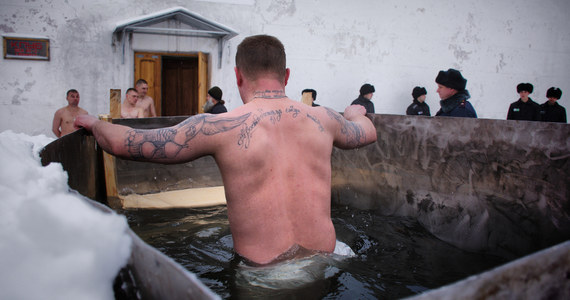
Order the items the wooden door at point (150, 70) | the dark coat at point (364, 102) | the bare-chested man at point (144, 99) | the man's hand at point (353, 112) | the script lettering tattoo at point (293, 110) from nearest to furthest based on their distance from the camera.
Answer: the script lettering tattoo at point (293, 110)
the man's hand at point (353, 112)
the bare-chested man at point (144, 99)
the wooden door at point (150, 70)
the dark coat at point (364, 102)

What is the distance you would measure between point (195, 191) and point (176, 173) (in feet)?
0.88

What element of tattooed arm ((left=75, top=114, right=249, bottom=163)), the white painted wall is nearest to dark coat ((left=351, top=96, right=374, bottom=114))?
the white painted wall

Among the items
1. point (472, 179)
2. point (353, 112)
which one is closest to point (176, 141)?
point (353, 112)

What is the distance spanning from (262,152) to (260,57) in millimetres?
517

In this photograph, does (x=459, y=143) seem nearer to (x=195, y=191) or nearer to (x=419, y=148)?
(x=419, y=148)

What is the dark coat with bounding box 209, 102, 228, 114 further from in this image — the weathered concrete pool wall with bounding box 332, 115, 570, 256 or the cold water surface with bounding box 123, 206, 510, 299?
the weathered concrete pool wall with bounding box 332, 115, 570, 256

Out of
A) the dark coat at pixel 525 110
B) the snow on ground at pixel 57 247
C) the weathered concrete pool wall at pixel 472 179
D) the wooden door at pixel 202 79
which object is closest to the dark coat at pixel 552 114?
the dark coat at pixel 525 110

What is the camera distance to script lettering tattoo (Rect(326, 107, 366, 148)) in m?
2.19

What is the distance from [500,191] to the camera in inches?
101

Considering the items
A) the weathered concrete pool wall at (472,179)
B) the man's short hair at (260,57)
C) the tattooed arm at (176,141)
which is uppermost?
the man's short hair at (260,57)

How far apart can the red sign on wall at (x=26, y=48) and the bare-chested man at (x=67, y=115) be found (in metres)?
0.91

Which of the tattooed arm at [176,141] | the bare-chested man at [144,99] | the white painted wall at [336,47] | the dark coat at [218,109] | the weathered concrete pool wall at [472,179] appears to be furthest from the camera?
the bare-chested man at [144,99]

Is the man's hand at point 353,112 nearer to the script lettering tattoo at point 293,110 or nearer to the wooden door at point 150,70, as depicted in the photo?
the script lettering tattoo at point 293,110

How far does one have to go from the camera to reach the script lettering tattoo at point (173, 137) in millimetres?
1779
